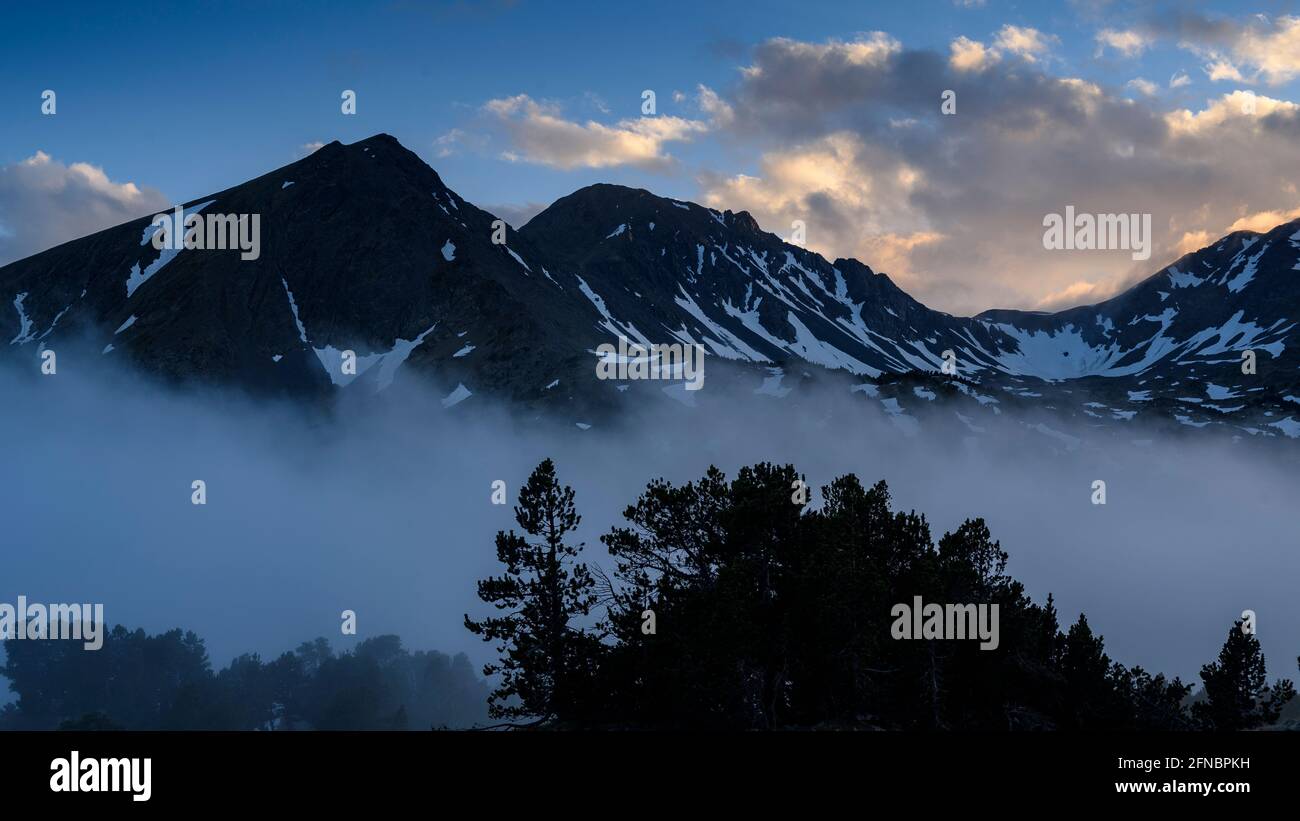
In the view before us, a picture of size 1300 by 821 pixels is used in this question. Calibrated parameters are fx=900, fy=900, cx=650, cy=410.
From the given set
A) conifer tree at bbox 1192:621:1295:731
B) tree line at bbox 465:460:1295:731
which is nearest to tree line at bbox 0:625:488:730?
tree line at bbox 465:460:1295:731

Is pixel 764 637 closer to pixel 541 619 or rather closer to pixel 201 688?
pixel 541 619

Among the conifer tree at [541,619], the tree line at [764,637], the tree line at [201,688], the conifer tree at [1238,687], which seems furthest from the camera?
the tree line at [201,688]

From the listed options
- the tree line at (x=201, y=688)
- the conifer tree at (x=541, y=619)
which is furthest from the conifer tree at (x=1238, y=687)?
the tree line at (x=201, y=688)

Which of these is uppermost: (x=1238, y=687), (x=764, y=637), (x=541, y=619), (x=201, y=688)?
(x=541, y=619)

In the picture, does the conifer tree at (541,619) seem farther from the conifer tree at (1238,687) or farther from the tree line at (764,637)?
the conifer tree at (1238,687)

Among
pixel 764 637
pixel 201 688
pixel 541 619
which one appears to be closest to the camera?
pixel 764 637

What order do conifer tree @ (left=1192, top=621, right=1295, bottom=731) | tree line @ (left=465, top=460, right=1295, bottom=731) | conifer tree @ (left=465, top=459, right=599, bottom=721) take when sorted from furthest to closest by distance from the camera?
conifer tree @ (left=1192, top=621, right=1295, bottom=731) < conifer tree @ (left=465, top=459, right=599, bottom=721) < tree line @ (left=465, top=460, right=1295, bottom=731)

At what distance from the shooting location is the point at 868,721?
36.9 m

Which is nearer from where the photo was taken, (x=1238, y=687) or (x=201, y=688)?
(x=1238, y=687)

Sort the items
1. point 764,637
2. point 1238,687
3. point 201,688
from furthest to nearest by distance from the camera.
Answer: point 201,688 → point 1238,687 → point 764,637

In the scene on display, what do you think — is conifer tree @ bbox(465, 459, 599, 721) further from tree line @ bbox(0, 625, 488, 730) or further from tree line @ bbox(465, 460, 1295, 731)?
tree line @ bbox(0, 625, 488, 730)

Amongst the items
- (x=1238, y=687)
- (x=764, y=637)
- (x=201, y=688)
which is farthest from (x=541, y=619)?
(x=201, y=688)

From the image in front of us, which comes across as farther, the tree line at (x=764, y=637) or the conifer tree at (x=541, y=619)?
the conifer tree at (x=541, y=619)
